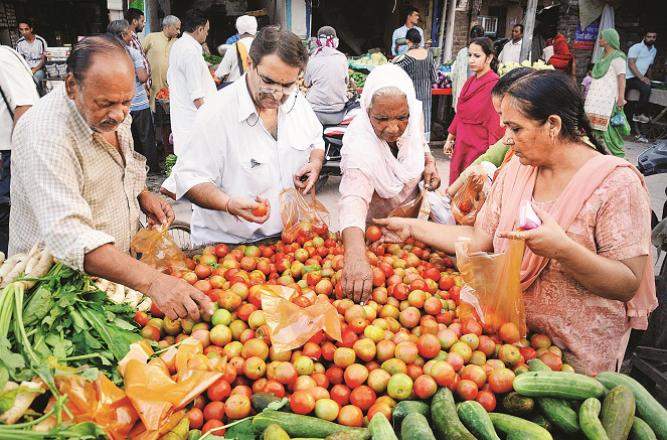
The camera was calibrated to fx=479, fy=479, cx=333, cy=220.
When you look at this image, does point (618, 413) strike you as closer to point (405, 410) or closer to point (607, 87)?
point (405, 410)

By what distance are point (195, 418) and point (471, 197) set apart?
84.7 inches

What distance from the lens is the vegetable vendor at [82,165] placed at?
5.82 feet

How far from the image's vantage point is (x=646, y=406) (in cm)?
162

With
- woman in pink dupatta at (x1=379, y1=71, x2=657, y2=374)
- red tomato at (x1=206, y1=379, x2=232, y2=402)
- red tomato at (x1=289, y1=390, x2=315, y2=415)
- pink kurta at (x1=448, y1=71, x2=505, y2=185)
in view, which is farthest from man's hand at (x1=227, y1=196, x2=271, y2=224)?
pink kurta at (x1=448, y1=71, x2=505, y2=185)

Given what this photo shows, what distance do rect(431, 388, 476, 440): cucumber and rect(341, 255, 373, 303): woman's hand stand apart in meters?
0.64

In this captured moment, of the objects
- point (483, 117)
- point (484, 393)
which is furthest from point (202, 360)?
point (483, 117)

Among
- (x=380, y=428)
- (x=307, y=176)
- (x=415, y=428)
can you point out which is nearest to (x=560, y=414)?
(x=415, y=428)

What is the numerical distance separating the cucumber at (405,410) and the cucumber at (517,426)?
8.8 inches

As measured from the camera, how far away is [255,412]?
5.75 feet

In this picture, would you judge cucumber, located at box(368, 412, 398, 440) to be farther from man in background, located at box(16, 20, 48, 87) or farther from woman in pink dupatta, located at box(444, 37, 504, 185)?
man in background, located at box(16, 20, 48, 87)

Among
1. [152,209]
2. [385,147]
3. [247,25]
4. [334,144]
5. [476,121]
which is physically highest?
[247,25]

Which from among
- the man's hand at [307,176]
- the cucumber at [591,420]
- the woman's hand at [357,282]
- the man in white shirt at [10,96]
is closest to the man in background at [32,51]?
the man in white shirt at [10,96]

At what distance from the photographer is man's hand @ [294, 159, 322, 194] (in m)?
2.88

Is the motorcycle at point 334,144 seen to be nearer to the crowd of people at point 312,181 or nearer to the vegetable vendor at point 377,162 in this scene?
the crowd of people at point 312,181
